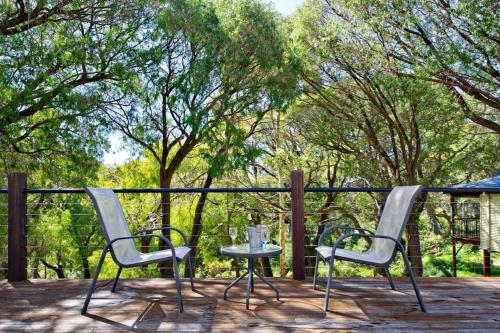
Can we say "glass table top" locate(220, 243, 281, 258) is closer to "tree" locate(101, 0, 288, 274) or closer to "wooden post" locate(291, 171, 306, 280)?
"wooden post" locate(291, 171, 306, 280)

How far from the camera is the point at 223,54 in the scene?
11.3 m

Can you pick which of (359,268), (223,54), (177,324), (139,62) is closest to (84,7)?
(139,62)

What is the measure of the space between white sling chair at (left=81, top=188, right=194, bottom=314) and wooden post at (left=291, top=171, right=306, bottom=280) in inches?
44.5

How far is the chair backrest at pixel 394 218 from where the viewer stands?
333cm

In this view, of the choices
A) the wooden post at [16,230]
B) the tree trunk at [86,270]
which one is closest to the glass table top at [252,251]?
the wooden post at [16,230]

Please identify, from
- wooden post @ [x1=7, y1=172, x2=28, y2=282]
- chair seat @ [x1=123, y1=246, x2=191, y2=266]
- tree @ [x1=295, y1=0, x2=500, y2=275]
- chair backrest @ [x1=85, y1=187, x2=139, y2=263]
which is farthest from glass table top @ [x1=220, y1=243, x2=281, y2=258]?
tree @ [x1=295, y1=0, x2=500, y2=275]

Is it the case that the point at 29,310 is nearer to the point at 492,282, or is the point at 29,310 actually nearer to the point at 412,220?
the point at 492,282

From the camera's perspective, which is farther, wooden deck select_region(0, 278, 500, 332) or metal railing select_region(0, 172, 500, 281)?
metal railing select_region(0, 172, 500, 281)

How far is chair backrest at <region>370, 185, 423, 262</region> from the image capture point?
10.9 ft

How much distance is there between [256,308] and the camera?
333 cm

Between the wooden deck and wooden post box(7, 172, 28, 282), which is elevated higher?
wooden post box(7, 172, 28, 282)

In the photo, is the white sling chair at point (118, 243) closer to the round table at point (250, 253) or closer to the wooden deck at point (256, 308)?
the wooden deck at point (256, 308)

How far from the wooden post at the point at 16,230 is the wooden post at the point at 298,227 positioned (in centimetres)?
255

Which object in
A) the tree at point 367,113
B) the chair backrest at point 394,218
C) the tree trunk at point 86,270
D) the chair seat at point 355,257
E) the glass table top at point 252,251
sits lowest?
the tree trunk at point 86,270
